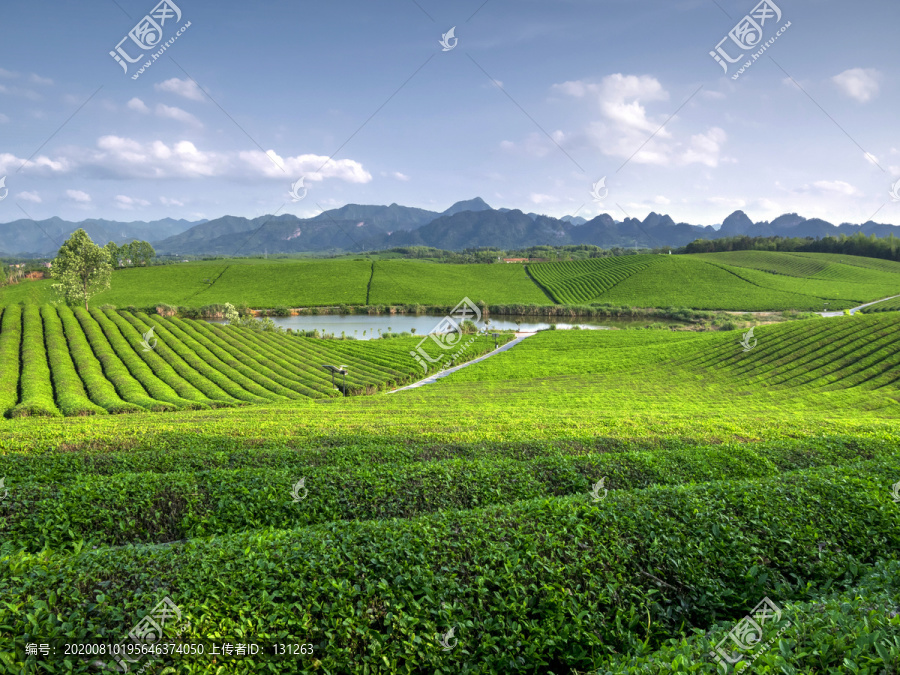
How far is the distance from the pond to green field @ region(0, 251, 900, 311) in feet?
27.7

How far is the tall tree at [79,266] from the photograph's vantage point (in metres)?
59.6

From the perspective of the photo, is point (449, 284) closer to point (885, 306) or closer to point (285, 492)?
point (885, 306)

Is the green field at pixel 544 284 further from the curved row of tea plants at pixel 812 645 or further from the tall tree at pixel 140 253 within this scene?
the curved row of tea plants at pixel 812 645

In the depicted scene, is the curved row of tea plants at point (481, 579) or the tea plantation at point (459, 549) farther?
the curved row of tea plants at point (481, 579)

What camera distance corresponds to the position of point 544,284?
155375mm

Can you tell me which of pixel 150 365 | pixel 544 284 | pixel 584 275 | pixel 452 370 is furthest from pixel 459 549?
pixel 584 275

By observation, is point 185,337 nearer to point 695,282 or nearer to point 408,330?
point 408,330

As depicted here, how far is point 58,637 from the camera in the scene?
16.0ft
